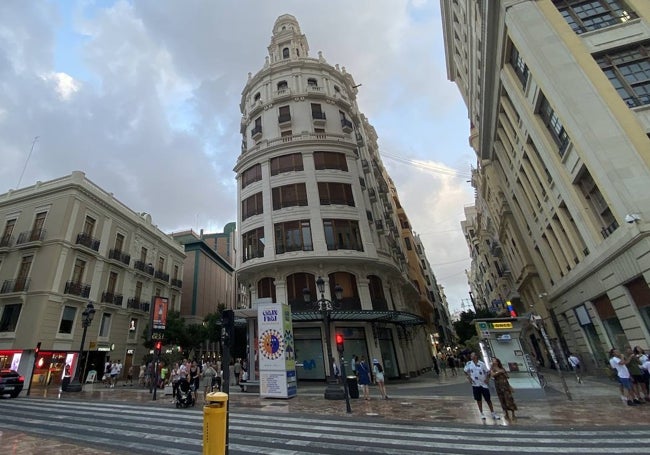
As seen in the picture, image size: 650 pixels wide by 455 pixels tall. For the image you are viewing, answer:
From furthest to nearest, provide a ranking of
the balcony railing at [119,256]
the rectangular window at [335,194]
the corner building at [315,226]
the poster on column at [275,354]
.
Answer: the balcony railing at [119,256] < the rectangular window at [335,194] < the corner building at [315,226] < the poster on column at [275,354]

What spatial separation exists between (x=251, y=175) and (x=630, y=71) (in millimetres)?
25532

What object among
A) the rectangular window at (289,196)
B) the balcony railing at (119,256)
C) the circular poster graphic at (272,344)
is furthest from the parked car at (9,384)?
the rectangular window at (289,196)

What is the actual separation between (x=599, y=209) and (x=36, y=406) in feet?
87.3

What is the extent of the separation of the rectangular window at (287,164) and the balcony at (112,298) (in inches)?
741

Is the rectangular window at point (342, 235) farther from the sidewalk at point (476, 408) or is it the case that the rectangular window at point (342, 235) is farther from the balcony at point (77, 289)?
the balcony at point (77, 289)

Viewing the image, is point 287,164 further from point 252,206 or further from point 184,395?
point 184,395

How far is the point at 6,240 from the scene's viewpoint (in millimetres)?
28406

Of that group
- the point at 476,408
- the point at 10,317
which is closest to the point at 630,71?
the point at 476,408

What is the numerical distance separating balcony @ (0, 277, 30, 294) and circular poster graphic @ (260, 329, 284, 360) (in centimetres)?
2173

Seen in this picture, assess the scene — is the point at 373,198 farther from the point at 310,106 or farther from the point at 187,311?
the point at 187,311

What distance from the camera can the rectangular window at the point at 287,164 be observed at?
28.7 meters

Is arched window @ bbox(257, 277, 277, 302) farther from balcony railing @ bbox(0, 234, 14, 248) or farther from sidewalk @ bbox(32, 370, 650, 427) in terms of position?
balcony railing @ bbox(0, 234, 14, 248)

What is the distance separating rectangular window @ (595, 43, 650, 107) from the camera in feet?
48.1

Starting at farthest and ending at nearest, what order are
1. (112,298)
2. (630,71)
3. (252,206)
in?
(112,298)
(252,206)
(630,71)
